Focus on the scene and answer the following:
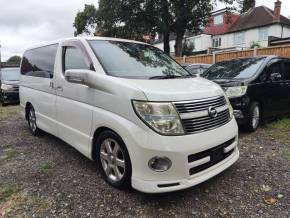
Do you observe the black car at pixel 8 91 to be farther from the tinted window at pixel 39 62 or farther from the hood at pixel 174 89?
the hood at pixel 174 89

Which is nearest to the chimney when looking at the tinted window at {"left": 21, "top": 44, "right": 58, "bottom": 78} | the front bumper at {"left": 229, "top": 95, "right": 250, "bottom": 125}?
the front bumper at {"left": 229, "top": 95, "right": 250, "bottom": 125}

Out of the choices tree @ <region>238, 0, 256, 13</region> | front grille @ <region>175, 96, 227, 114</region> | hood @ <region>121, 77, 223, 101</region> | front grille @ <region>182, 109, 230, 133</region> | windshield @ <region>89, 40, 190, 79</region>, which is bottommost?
front grille @ <region>182, 109, 230, 133</region>

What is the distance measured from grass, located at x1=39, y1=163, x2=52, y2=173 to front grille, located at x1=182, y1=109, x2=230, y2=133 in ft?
7.44

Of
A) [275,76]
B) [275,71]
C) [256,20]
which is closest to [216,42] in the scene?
[256,20]

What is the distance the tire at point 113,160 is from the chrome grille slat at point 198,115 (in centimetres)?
74

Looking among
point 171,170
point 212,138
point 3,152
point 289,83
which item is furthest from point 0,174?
point 289,83

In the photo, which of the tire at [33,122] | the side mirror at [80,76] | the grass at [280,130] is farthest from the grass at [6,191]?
the grass at [280,130]

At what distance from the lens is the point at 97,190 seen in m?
3.61

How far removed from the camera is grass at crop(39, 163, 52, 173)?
4251mm

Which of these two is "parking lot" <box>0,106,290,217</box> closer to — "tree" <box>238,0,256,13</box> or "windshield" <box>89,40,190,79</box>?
"windshield" <box>89,40,190,79</box>

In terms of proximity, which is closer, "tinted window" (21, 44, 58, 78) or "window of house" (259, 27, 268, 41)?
"tinted window" (21, 44, 58, 78)

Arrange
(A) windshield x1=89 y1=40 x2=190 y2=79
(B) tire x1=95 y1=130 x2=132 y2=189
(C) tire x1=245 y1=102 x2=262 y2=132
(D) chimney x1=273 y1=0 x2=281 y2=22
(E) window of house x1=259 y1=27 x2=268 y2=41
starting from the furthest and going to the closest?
(E) window of house x1=259 y1=27 x2=268 y2=41 < (D) chimney x1=273 y1=0 x2=281 y2=22 < (C) tire x1=245 y1=102 x2=262 y2=132 < (A) windshield x1=89 y1=40 x2=190 y2=79 < (B) tire x1=95 y1=130 x2=132 y2=189

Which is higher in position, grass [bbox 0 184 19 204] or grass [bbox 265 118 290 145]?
grass [bbox 265 118 290 145]

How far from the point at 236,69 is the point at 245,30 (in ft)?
120
